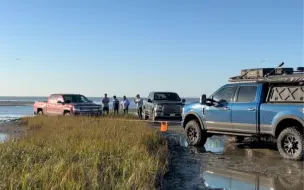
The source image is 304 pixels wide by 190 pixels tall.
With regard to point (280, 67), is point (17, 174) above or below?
below

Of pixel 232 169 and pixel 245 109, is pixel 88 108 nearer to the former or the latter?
pixel 245 109

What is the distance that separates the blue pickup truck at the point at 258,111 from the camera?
412 inches

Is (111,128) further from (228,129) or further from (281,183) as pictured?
(281,183)

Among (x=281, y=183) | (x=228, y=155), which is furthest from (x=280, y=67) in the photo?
(x=281, y=183)

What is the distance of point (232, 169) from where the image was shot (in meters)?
9.33

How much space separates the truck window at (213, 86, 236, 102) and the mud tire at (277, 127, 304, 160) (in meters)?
2.24

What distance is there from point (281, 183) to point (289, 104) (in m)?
3.24

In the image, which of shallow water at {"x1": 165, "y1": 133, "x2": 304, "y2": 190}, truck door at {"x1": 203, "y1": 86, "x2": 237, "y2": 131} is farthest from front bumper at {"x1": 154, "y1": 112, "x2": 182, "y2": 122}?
truck door at {"x1": 203, "y1": 86, "x2": 237, "y2": 131}

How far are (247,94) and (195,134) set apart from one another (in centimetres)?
266

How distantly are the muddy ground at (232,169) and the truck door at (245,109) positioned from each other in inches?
31.5

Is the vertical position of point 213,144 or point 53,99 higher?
point 53,99

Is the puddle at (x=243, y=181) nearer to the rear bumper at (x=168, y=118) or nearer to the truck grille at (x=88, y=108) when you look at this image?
the rear bumper at (x=168, y=118)

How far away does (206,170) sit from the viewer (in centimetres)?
923

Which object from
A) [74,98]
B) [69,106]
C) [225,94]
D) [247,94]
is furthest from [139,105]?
[247,94]
